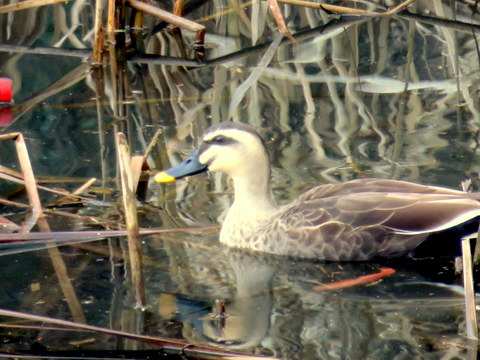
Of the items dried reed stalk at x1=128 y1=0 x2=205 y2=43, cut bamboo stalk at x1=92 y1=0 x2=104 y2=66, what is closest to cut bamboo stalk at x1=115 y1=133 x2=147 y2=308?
cut bamboo stalk at x1=92 y1=0 x2=104 y2=66

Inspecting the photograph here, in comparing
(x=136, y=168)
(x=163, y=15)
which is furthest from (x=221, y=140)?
(x=163, y=15)

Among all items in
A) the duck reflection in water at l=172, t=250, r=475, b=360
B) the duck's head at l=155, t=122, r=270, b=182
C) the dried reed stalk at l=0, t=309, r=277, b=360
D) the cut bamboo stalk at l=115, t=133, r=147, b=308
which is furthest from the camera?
the duck's head at l=155, t=122, r=270, b=182

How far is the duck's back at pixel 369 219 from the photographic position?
19.8ft

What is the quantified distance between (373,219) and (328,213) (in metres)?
0.27

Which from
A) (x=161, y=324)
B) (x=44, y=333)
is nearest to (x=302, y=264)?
(x=161, y=324)

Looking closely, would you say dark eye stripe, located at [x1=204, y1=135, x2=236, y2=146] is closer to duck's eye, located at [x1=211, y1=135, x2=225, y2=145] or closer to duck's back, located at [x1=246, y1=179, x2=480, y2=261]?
duck's eye, located at [x1=211, y1=135, x2=225, y2=145]

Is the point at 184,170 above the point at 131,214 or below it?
above

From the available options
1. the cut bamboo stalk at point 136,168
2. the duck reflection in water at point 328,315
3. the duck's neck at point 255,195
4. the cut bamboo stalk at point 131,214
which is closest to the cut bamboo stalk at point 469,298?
the duck reflection in water at point 328,315

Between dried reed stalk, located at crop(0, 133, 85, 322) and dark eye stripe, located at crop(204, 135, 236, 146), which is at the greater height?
dark eye stripe, located at crop(204, 135, 236, 146)

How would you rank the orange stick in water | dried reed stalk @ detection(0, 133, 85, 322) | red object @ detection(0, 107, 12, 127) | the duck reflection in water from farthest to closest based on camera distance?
red object @ detection(0, 107, 12, 127), the orange stick in water, dried reed stalk @ detection(0, 133, 85, 322), the duck reflection in water

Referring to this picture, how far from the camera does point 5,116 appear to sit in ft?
28.2

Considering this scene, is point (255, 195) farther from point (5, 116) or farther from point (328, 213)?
point (5, 116)

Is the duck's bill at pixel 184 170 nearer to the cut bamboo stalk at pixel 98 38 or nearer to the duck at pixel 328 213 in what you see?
the duck at pixel 328 213

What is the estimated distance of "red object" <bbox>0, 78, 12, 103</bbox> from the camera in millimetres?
8852
